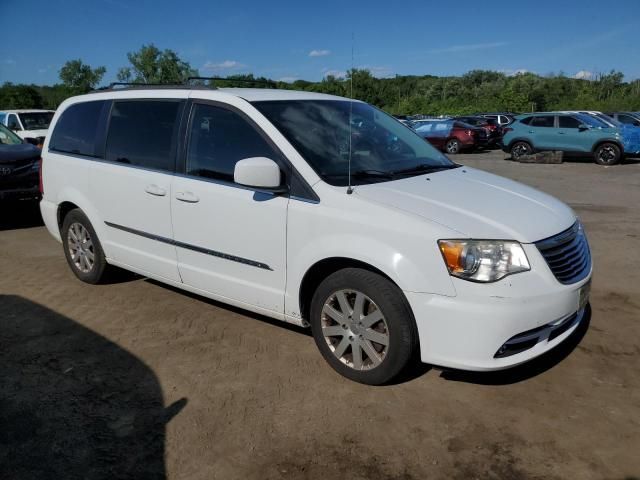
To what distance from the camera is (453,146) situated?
22531mm

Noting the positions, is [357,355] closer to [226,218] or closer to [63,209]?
[226,218]

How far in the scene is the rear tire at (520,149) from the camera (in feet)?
61.6

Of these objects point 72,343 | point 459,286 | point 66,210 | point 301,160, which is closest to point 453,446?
point 459,286

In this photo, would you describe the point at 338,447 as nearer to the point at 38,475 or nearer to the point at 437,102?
the point at 38,475

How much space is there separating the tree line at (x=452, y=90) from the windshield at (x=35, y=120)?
16.2 metres

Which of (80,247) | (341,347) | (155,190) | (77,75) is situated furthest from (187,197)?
(77,75)

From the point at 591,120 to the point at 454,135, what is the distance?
227 inches

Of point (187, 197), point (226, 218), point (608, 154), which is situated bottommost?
point (608, 154)

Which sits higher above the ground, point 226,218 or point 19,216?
point 226,218

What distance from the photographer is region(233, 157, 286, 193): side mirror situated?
3.35m

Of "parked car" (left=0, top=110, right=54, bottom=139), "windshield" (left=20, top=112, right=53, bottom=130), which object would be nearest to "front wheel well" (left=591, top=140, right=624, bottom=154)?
"parked car" (left=0, top=110, right=54, bottom=139)

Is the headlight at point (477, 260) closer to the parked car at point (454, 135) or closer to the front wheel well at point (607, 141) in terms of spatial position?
the front wheel well at point (607, 141)

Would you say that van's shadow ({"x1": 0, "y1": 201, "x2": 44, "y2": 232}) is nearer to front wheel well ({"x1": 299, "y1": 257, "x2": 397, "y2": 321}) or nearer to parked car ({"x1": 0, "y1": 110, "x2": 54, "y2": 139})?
parked car ({"x1": 0, "y1": 110, "x2": 54, "y2": 139})

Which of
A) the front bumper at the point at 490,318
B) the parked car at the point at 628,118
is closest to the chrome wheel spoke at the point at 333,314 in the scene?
the front bumper at the point at 490,318
